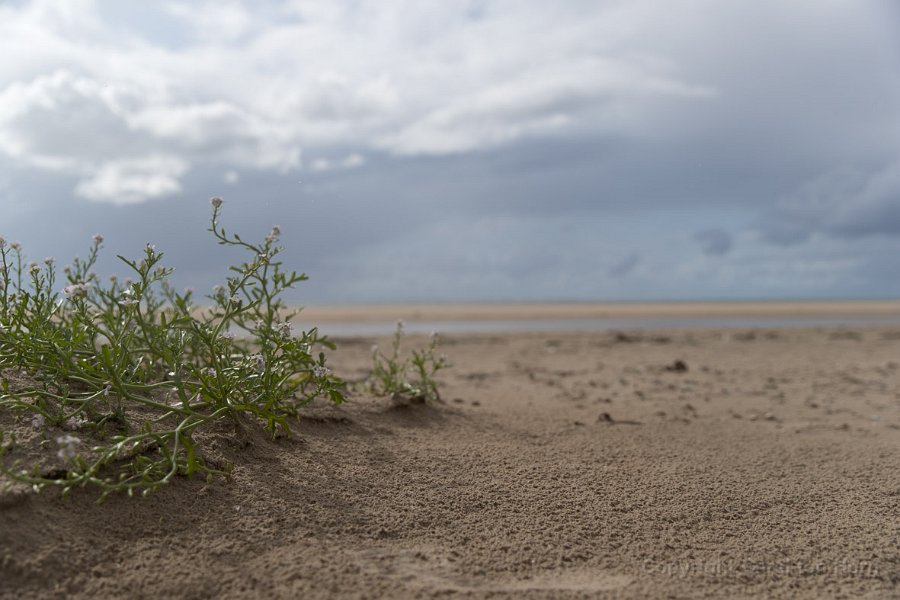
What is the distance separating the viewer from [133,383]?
9.83ft

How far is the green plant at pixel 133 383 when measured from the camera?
8.70ft

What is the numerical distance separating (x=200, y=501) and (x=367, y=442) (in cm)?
100

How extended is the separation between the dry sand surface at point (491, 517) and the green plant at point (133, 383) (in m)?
0.13

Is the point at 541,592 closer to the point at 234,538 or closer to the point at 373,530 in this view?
the point at 373,530

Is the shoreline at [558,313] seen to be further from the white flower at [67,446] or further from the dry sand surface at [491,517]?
the white flower at [67,446]

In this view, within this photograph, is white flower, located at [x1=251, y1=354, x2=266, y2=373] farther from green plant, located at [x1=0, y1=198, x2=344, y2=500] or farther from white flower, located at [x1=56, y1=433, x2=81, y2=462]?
white flower, located at [x1=56, y1=433, x2=81, y2=462]

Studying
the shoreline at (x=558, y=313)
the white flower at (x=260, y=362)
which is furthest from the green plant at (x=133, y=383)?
the shoreline at (x=558, y=313)

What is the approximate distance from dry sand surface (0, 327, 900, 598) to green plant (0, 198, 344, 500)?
13 cm

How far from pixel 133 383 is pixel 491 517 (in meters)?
1.63

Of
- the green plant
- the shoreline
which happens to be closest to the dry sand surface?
the green plant

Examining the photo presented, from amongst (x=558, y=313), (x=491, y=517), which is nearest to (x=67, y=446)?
(x=491, y=517)

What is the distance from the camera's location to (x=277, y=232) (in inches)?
122

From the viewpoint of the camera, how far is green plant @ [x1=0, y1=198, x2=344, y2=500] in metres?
2.65

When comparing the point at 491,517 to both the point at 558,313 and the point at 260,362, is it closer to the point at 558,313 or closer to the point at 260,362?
the point at 260,362
